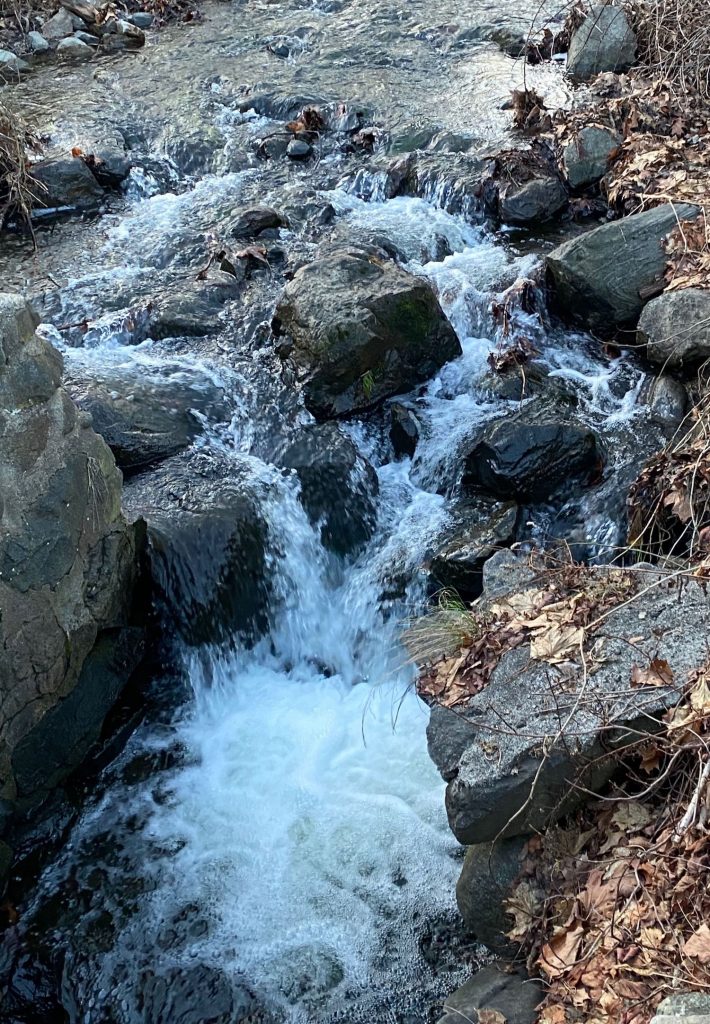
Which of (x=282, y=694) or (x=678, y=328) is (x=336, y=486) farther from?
(x=678, y=328)

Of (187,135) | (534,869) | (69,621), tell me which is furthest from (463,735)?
(187,135)

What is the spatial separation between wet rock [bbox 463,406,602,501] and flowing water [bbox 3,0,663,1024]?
7.6 inches

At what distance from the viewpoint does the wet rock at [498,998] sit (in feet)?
11.3

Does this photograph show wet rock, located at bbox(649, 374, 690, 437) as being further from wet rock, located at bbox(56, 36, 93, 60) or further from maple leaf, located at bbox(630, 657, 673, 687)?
wet rock, located at bbox(56, 36, 93, 60)

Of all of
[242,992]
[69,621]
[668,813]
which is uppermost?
[69,621]

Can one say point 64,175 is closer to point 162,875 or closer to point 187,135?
point 187,135

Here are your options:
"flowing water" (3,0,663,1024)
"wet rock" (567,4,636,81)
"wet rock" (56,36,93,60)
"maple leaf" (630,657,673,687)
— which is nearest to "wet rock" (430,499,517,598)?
"flowing water" (3,0,663,1024)

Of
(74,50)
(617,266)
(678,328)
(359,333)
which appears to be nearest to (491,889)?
(359,333)

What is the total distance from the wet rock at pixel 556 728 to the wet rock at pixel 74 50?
1091 centimetres

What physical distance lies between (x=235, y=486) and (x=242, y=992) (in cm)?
302

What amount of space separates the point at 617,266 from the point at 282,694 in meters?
3.92

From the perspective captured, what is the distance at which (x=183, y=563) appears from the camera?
5.63 metres

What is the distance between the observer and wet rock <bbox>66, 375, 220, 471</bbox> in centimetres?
626

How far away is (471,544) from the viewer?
5.76 meters
